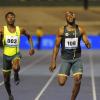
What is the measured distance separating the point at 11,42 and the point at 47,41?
3346 centimetres

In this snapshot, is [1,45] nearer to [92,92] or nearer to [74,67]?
[74,67]

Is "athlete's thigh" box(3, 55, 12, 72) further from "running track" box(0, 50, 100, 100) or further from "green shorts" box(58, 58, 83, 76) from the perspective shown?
"green shorts" box(58, 58, 83, 76)

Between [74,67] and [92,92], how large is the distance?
12.6ft

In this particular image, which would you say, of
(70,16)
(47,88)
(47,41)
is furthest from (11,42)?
(47,41)

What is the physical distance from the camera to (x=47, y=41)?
4628cm

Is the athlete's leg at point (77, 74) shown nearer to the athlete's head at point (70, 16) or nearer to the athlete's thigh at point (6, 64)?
the athlete's head at point (70, 16)

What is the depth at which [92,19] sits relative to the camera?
72625 millimetres

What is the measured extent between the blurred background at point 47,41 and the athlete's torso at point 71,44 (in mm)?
2525

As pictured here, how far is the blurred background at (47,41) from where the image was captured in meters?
15.9

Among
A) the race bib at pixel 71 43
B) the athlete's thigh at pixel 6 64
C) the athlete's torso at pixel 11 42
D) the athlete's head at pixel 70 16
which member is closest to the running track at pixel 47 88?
the athlete's thigh at pixel 6 64

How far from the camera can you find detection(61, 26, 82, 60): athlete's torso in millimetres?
11741

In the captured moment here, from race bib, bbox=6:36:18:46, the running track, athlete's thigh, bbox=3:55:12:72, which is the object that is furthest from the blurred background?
race bib, bbox=6:36:18:46

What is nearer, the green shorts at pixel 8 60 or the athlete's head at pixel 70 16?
the athlete's head at pixel 70 16

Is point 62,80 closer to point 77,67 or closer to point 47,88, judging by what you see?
point 77,67
